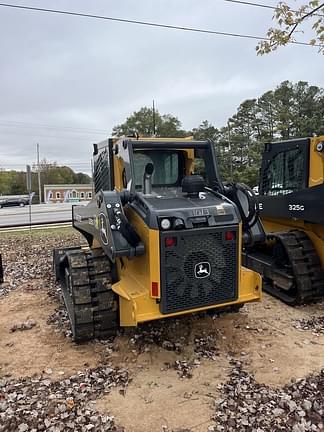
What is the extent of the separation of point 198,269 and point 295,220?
9.25 feet

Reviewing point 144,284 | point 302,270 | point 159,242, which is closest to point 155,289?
point 144,284

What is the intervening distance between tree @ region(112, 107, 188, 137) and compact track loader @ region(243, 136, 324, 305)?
31.6 meters

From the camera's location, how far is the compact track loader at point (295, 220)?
5.17 meters

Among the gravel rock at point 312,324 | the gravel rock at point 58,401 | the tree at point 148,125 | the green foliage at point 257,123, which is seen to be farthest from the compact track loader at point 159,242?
the tree at point 148,125

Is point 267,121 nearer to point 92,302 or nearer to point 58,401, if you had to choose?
point 92,302

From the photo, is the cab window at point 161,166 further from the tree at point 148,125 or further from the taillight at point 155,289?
the tree at point 148,125

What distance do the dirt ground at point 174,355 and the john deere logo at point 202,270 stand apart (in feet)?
3.06

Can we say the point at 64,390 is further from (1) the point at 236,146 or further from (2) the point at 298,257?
(1) the point at 236,146

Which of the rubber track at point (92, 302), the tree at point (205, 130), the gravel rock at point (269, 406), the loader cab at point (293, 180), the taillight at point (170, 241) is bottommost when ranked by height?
the gravel rock at point (269, 406)

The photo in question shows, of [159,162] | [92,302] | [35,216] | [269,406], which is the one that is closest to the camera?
[269,406]

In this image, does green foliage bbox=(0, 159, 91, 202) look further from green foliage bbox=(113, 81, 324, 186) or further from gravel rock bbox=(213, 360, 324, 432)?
gravel rock bbox=(213, 360, 324, 432)

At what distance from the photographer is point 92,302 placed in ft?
13.3

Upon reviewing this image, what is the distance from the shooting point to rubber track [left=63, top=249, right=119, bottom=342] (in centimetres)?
398

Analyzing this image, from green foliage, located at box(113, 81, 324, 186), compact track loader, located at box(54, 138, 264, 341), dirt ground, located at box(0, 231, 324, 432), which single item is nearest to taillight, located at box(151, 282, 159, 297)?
compact track loader, located at box(54, 138, 264, 341)
